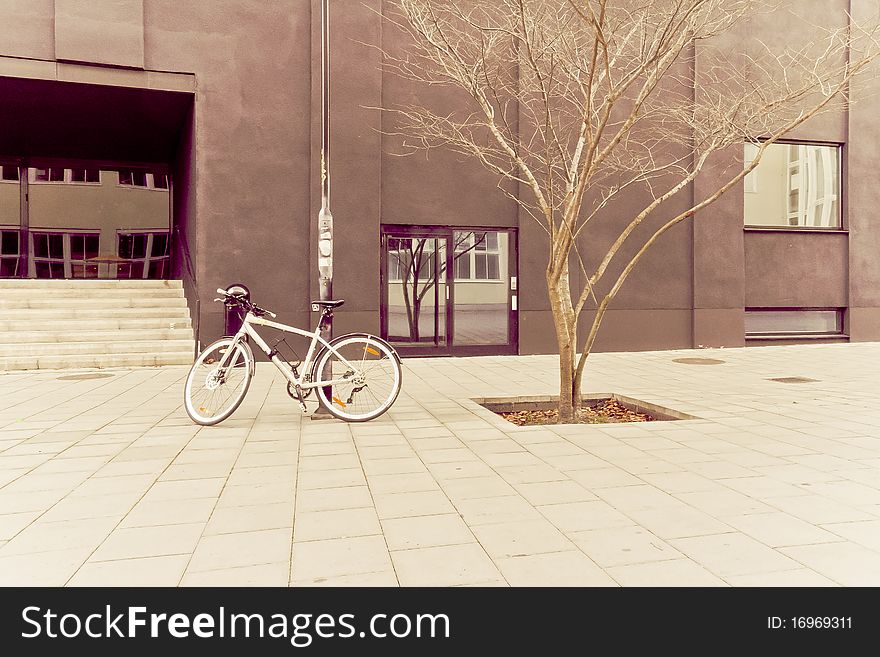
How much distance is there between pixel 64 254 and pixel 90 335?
27.9ft

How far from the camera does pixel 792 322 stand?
15211 millimetres

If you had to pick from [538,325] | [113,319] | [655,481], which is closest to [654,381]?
[538,325]

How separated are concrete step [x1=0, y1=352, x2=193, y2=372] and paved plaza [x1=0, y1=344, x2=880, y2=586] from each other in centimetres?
322

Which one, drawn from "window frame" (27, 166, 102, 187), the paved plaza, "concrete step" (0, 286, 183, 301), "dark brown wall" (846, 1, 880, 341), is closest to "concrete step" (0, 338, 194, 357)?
"concrete step" (0, 286, 183, 301)

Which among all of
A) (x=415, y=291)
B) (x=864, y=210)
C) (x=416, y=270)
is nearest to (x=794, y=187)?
(x=864, y=210)

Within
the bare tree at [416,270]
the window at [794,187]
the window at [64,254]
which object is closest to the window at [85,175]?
the window at [64,254]

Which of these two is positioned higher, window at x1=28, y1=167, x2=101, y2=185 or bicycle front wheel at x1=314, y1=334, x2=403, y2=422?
window at x1=28, y1=167, x2=101, y2=185

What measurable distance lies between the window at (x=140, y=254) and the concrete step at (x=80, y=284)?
4.85 metres

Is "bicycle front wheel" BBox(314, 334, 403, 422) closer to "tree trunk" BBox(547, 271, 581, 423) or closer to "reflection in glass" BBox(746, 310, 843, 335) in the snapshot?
"tree trunk" BBox(547, 271, 581, 423)

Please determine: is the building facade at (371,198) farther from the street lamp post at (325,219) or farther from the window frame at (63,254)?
the street lamp post at (325,219)

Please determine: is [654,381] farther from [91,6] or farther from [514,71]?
[91,6]

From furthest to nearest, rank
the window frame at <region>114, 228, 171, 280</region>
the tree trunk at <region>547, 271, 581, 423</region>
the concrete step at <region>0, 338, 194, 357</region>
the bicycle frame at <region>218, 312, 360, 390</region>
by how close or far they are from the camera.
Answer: the window frame at <region>114, 228, 171, 280</region> → the concrete step at <region>0, 338, 194, 357</region> → the tree trunk at <region>547, 271, 581, 423</region> → the bicycle frame at <region>218, 312, 360, 390</region>

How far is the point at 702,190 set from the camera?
1416cm

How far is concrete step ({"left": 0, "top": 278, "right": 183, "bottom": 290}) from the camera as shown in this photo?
42.1 ft
